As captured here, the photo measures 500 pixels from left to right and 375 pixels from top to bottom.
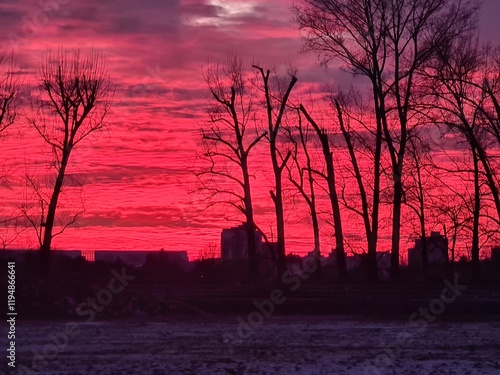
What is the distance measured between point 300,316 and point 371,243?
20363 millimetres

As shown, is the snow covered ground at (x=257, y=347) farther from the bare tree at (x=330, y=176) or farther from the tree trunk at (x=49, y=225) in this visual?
the bare tree at (x=330, y=176)

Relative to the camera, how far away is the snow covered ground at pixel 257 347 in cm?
1300

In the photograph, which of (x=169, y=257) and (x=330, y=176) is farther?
(x=169, y=257)

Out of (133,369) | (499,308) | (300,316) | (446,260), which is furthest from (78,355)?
(446,260)

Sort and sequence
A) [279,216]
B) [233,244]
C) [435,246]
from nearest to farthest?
[279,216]
[435,246]
[233,244]

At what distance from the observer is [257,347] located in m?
15.7

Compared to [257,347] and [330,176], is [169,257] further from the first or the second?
[257,347]

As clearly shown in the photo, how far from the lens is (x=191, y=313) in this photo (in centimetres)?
2400

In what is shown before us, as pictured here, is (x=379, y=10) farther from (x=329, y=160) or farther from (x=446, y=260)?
(x=446, y=260)

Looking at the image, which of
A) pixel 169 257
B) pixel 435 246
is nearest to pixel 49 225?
pixel 169 257

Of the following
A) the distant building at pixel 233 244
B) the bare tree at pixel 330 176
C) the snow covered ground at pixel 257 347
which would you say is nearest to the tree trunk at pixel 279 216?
the bare tree at pixel 330 176

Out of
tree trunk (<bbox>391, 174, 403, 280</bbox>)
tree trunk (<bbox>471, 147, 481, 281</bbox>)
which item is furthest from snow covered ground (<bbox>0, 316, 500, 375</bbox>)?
tree trunk (<bbox>471, 147, 481, 281</bbox>)

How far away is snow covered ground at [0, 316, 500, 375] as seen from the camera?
42.7 ft

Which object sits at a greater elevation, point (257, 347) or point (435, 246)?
point (435, 246)
